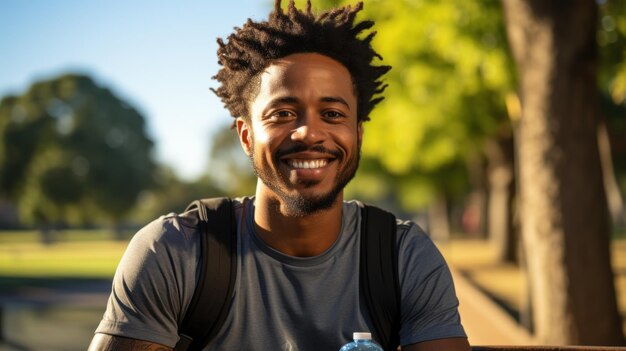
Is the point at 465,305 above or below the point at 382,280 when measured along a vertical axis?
below

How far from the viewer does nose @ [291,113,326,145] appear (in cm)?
299

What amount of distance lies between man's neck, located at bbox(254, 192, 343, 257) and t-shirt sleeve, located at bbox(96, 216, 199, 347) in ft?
1.05

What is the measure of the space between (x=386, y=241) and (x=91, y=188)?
53006mm

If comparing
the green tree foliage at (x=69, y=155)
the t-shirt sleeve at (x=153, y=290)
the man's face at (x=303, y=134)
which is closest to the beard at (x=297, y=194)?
the man's face at (x=303, y=134)

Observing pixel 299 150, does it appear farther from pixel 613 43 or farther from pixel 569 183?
pixel 613 43

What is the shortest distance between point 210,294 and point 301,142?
62 cm

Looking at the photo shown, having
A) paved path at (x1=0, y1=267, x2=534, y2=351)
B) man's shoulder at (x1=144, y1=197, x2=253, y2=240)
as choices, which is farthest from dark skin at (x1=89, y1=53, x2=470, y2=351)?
paved path at (x1=0, y1=267, x2=534, y2=351)

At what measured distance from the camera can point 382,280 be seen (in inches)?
115

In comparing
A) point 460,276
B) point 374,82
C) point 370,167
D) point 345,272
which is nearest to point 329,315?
point 345,272

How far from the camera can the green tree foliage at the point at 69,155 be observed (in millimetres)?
52031

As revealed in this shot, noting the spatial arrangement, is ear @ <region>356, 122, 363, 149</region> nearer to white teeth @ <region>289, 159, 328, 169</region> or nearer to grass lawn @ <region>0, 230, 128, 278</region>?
white teeth @ <region>289, 159, 328, 169</region>

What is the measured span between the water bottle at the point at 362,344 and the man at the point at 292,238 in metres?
0.12

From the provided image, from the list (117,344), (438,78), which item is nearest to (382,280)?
(117,344)

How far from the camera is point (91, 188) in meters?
54.1
